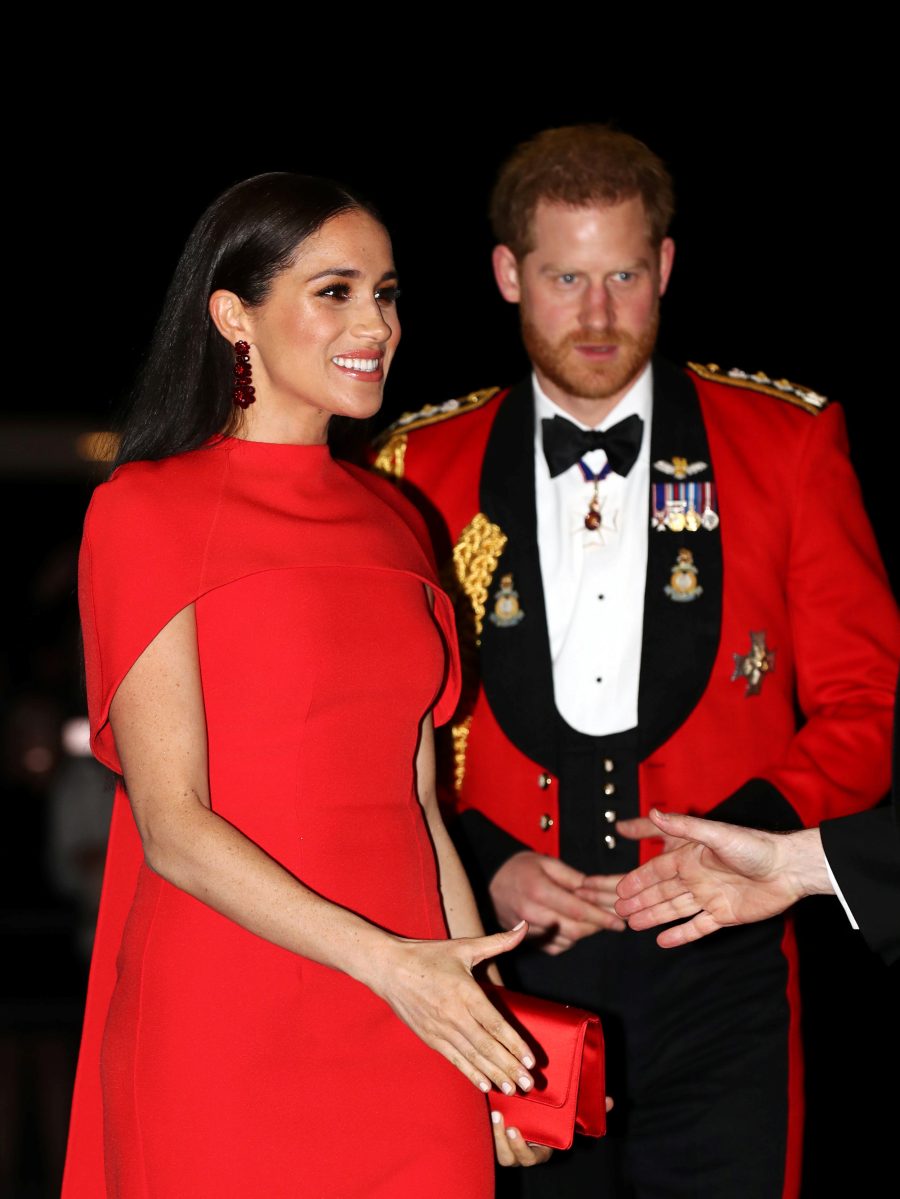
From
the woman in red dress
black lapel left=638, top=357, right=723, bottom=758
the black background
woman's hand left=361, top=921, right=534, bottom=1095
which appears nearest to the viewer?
woman's hand left=361, top=921, right=534, bottom=1095

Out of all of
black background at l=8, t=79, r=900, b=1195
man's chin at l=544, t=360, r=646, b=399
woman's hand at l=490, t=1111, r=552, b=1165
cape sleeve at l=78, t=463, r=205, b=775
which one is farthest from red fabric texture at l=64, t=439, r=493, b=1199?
black background at l=8, t=79, r=900, b=1195

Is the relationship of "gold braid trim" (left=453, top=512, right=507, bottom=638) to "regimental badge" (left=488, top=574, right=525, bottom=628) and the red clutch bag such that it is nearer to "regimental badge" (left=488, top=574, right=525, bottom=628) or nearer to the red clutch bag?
"regimental badge" (left=488, top=574, right=525, bottom=628)

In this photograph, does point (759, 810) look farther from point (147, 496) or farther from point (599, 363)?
point (147, 496)

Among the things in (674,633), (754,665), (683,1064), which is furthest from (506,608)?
(683,1064)

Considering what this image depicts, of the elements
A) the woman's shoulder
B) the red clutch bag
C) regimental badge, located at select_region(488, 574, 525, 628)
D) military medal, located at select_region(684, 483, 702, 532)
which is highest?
military medal, located at select_region(684, 483, 702, 532)

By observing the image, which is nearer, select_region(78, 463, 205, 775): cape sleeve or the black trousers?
select_region(78, 463, 205, 775): cape sleeve

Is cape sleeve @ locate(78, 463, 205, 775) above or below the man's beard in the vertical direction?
below

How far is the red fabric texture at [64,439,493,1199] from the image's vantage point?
1717 mm

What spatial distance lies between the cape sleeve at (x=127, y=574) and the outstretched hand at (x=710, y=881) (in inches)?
26.4

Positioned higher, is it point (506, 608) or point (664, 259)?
point (664, 259)

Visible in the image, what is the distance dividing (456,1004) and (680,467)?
1.18 metres

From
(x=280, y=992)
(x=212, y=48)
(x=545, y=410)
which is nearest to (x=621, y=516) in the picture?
(x=545, y=410)

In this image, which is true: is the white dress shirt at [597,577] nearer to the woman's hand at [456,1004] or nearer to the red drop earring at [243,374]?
the red drop earring at [243,374]

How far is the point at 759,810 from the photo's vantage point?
7.61ft
